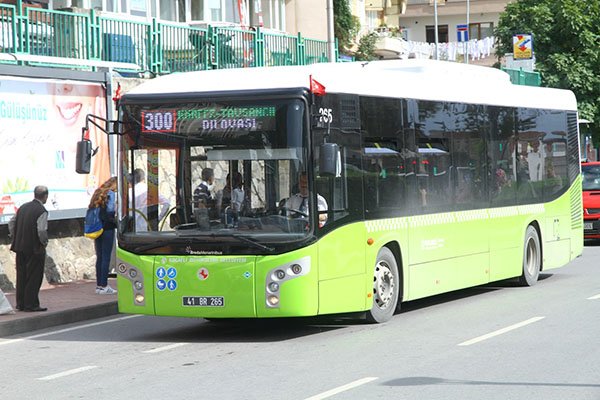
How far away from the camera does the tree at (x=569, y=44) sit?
4694cm

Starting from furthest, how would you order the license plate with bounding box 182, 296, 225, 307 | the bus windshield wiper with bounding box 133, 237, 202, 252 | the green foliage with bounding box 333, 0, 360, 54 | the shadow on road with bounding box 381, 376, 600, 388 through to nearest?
the green foliage with bounding box 333, 0, 360, 54 < the bus windshield wiper with bounding box 133, 237, 202, 252 < the license plate with bounding box 182, 296, 225, 307 < the shadow on road with bounding box 381, 376, 600, 388

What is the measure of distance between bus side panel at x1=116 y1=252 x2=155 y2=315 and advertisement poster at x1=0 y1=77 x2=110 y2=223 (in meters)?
5.72

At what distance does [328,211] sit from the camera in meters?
13.4

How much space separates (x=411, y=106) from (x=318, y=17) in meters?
29.9

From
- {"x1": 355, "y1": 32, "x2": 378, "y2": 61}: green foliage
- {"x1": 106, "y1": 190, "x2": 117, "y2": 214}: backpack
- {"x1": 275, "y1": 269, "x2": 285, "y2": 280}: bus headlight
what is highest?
{"x1": 355, "y1": 32, "x2": 378, "y2": 61}: green foliage

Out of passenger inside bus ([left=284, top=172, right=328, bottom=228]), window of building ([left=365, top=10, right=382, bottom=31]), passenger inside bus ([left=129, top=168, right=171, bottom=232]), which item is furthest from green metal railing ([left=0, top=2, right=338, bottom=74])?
window of building ([left=365, top=10, right=382, bottom=31])

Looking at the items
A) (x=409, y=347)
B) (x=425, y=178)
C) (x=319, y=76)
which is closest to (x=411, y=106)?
(x=425, y=178)

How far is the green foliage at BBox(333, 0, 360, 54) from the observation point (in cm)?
5331

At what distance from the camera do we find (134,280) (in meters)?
13.6

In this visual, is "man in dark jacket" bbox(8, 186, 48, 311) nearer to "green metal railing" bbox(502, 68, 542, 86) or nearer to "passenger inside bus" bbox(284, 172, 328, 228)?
"passenger inside bus" bbox(284, 172, 328, 228)

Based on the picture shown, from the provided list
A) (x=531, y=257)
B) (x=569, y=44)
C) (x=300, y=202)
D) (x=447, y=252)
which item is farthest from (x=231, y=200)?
(x=569, y=44)

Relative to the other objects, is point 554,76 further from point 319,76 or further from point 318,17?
point 319,76

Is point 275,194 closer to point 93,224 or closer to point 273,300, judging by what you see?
point 273,300

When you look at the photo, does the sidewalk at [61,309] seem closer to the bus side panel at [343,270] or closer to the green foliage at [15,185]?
the green foliage at [15,185]
